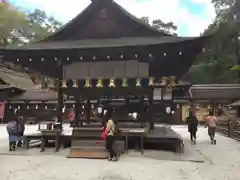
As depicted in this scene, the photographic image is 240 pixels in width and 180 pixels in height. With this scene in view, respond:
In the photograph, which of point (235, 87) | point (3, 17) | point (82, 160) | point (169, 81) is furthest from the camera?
point (3, 17)

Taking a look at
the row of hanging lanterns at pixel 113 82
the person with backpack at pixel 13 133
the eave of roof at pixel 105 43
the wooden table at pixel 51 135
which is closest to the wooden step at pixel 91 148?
the wooden table at pixel 51 135

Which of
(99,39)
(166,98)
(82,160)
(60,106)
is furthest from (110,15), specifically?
(166,98)

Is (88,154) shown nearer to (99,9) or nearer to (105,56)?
(105,56)

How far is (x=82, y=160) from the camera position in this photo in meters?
11.1

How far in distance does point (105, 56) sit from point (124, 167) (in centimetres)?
545

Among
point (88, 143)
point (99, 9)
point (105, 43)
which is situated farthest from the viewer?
point (99, 9)

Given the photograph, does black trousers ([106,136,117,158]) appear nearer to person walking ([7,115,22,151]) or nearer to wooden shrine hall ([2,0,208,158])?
wooden shrine hall ([2,0,208,158])

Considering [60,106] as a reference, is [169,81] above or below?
above

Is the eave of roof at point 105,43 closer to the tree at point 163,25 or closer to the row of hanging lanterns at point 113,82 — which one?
the row of hanging lanterns at point 113,82

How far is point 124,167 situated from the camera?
31.9 feet

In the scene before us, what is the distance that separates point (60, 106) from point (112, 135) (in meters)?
4.27

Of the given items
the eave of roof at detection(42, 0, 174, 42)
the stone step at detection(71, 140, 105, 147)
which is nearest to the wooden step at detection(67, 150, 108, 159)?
the stone step at detection(71, 140, 105, 147)

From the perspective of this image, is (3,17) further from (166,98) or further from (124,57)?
(124,57)

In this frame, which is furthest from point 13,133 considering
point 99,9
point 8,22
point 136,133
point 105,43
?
point 8,22
